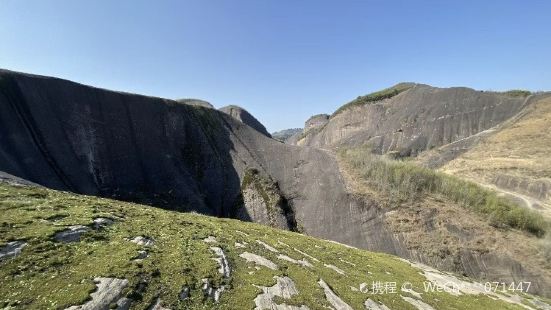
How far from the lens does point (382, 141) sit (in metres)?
132

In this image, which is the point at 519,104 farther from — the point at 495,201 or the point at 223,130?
the point at 223,130

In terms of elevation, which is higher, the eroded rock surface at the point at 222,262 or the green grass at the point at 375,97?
the green grass at the point at 375,97

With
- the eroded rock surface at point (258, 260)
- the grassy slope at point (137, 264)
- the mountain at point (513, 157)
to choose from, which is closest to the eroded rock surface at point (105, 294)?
the grassy slope at point (137, 264)

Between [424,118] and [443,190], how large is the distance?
69.6m

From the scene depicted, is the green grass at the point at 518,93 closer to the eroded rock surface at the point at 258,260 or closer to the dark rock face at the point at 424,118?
the dark rock face at the point at 424,118

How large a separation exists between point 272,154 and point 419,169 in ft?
102

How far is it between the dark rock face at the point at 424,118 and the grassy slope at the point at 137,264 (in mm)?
100445

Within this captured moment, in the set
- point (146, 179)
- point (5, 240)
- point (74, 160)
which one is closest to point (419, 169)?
point (146, 179)

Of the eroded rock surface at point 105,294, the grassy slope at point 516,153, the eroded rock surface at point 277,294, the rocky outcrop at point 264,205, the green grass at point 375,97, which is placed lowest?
the rocky outcrop at point 264,205

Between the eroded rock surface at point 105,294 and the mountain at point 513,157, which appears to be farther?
the mountain at point 513,157

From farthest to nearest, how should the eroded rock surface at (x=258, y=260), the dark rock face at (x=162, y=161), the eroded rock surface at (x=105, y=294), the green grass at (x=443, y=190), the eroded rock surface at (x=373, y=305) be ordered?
the green grass at (x=443, y=190)
the dark rock face at (x=162, y=161)
the eroded rock surface at (x=258, y=260)
the eroded rock surface at (x=373, y=305)
the eroded rock surface at (x=105, y=294)

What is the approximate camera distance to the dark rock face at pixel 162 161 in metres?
55.1

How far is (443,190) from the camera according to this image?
224ft

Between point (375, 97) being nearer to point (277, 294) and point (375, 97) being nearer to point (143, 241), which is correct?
point (277, 294)
